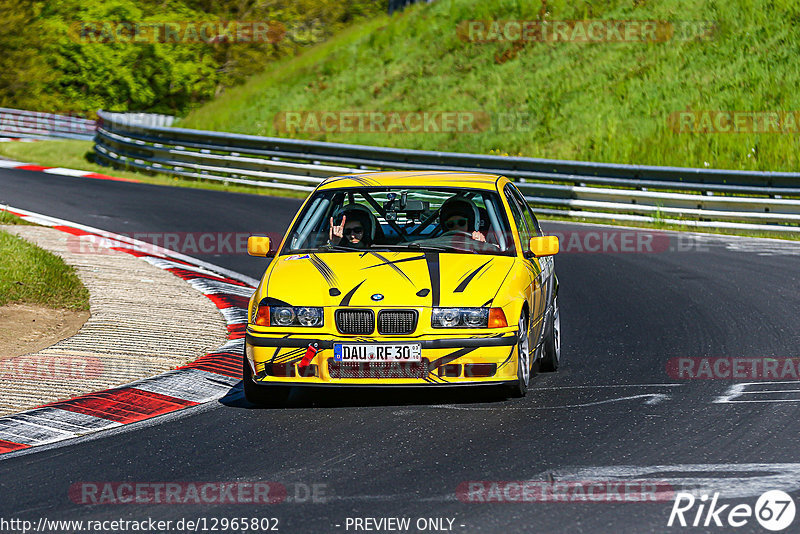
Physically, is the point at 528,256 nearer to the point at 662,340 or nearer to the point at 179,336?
the point at 662,340

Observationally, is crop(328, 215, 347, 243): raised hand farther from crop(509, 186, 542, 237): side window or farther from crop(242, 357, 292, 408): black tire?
crop(509, 186, 542, 237): side window

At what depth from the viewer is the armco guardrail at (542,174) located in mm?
19281

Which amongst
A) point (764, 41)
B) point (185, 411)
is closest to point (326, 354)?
point (185, 411)

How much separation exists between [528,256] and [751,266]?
24.4ft

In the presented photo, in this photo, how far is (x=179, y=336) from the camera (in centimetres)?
1017

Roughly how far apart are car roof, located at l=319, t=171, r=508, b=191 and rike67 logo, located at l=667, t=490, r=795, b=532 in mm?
3842

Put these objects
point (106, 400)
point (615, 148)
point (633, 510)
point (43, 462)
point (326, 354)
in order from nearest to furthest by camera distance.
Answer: point (633, 510)
point (43, 462)
point (326, 354)
point (106, 400)
point (615, 148)

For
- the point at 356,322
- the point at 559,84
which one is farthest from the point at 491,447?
the point at 559,84

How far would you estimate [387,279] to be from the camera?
297 inches
